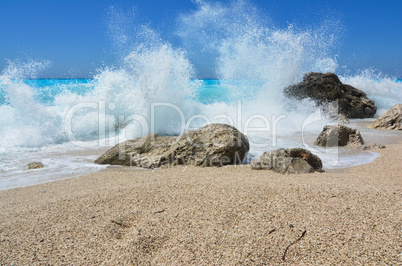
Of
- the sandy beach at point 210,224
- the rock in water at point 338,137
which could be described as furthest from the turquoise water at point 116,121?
the sandy beach at point 210,224

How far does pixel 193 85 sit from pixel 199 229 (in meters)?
7.54

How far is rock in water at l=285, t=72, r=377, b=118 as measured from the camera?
11250mm

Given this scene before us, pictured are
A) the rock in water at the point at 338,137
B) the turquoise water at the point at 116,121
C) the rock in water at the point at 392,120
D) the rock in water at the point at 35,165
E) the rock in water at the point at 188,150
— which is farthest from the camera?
the rock in water at the point at 392,120

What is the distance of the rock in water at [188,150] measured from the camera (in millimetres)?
4625

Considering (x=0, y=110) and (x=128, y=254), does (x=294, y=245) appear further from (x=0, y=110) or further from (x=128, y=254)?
(x=0, y=110)

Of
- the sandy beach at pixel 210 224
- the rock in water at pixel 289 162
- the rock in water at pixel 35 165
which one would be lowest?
the sandy beach at pixel 210 224

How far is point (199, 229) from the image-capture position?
2.19 metres

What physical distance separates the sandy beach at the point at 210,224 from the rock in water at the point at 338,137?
9.07 feet

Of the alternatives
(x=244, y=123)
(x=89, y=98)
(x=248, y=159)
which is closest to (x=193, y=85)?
(x=244, y=123)

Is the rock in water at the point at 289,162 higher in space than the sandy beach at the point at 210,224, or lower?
higher

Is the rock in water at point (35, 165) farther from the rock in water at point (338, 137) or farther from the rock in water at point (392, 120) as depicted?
the rock in water at point (392, 120)

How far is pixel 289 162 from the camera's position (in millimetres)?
4008

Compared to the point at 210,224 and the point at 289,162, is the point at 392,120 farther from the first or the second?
the point at 210,224

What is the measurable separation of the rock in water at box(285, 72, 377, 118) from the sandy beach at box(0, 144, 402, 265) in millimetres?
8449
